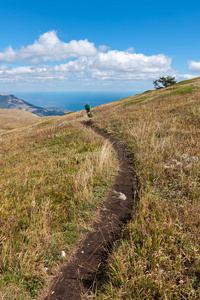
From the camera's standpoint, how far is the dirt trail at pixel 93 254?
10.7 ft

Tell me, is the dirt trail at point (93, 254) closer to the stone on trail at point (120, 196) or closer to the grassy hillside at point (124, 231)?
the stone on trail at point (120, 196)

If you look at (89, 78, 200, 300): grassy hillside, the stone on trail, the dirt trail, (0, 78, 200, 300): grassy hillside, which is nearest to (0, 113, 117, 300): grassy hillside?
(0, 78, 200, 300): grassy hillside

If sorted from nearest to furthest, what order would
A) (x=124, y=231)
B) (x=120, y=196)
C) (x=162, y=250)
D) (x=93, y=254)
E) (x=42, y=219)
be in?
(x=162, y=250), (x=93, y=254), (x=124, y=231), (x=42, y=219), (x=120, y=196)

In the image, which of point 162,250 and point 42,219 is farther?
point 42,219

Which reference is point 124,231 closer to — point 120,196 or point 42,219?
point 120,196

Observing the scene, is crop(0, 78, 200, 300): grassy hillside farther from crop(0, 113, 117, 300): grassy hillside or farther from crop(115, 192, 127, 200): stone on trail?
crop(115, 192, 127, 200): stone on trail

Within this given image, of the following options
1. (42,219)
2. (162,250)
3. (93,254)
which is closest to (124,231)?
(93,254)

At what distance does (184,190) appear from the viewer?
527 centimetres

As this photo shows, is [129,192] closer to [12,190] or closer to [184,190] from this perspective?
[184,190]

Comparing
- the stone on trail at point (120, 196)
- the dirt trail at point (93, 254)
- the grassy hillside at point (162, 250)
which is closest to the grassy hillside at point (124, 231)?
the grassy hillside at point (162, 250)

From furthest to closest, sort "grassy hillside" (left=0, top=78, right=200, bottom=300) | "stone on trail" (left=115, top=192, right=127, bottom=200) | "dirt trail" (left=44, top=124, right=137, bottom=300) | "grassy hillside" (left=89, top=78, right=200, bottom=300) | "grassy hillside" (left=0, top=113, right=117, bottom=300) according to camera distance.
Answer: "stone on trail" (left=115, top=192, right=127, bottom=200) → "grassy hillside" (left=0, top=113, right=117, bottom=300) → "dirt trail" (left=44, top=124, right=137, bottom=300) → "grassy hillside" (left=0, top=78, right=200, bottom=300) → "grassy hillside" (left=89, top=78, right=200, bottom=300)

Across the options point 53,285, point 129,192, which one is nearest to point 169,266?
point 53,285

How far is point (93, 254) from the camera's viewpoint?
3992mm

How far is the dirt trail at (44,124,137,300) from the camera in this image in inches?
128
